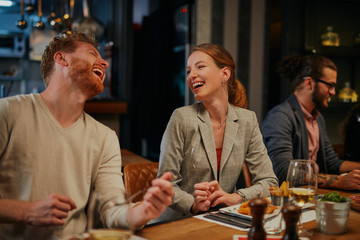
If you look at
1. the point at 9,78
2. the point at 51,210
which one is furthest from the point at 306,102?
the point at 9,78

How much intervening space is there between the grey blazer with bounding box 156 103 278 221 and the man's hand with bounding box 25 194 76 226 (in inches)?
28.9

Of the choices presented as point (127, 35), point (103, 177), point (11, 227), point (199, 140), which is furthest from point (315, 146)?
point (127, 35)

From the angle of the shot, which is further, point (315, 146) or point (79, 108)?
point (315, 146)

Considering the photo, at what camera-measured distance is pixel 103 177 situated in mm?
1565

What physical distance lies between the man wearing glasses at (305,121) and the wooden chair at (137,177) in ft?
2.71

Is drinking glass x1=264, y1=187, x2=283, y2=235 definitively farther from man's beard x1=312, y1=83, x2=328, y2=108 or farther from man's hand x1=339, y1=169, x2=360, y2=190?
man's beard x1=312, y1=83, x2=328, y2=108

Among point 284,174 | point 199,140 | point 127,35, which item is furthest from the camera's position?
point 127,35

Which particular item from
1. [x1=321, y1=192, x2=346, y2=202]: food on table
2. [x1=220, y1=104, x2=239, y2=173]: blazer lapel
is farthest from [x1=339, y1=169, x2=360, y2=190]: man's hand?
[x1=321, y1=192, x2=346, y2=202]: food on table

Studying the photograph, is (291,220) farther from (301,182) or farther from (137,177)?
(137,177)

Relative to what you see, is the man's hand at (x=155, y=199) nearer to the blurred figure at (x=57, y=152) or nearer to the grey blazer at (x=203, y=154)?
the blurred figure at (x=57, y=152)

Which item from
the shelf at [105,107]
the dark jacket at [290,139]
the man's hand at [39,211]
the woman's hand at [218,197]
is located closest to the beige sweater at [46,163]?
Result: the man's hand at [39,211]

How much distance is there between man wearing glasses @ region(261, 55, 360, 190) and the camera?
8.60 ft

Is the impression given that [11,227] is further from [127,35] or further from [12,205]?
[127,35]

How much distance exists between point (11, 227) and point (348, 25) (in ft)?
13.5
